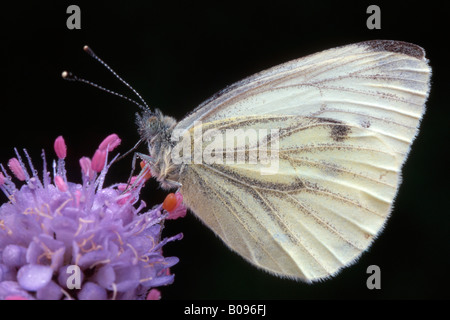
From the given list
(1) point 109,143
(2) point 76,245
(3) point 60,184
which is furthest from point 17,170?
(2) point 76,245

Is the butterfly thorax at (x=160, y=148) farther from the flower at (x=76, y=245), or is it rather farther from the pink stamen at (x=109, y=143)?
the flower at (x=76, y=245)

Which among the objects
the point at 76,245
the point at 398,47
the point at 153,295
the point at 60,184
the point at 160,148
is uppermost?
the point at 398,47

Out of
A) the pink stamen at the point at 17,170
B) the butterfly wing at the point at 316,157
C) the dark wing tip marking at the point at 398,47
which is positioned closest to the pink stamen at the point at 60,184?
the pink stamen at the point at 17,170

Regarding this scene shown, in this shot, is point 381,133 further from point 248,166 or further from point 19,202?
point 19,202

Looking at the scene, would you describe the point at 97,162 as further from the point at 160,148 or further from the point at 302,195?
the point at 302,195

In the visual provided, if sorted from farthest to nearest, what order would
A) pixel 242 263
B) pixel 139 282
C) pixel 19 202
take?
pixel 242 263 → pixel 19 202 → pixel 139 282

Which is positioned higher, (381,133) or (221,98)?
(221,98)

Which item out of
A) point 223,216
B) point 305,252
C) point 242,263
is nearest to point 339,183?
point 305,252
